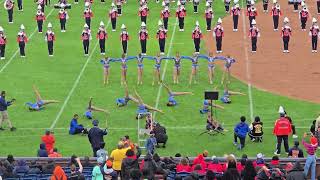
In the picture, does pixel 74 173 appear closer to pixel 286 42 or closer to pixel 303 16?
pixel 286 42

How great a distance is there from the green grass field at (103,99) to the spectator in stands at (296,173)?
6160mm

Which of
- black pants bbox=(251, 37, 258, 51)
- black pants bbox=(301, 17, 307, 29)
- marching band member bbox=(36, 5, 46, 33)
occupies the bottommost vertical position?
black pants bbox=(251, 37, 258, 51)

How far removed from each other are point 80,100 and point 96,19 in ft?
48.9

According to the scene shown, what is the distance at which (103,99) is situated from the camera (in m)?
34.5

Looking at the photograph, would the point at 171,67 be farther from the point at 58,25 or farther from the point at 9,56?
the point at 58,25

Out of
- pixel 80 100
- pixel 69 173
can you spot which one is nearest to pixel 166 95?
pixel 80 100

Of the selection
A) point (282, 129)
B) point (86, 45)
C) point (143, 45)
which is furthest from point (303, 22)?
point (282, 129)

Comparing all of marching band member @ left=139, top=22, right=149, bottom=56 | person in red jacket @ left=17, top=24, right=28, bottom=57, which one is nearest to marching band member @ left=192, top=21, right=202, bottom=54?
marching band member @ left=139, top=22, right=149, bottom=56

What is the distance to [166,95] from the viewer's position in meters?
35.0

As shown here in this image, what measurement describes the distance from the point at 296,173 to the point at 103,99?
1341 centimetres

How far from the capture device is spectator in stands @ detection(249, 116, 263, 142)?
29.0 meters

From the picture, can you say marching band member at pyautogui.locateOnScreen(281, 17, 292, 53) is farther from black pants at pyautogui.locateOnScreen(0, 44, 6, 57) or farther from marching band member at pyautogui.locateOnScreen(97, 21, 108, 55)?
black pants at pyautogui.locateOnScreen(0, 44, 6, 57)

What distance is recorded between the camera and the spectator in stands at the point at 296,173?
22.1 meters

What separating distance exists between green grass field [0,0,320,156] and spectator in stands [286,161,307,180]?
616 cm
